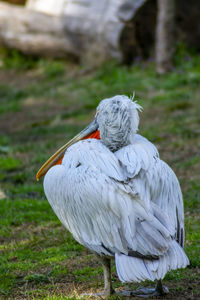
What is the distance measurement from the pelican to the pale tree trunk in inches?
250

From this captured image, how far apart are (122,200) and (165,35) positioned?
23.3ft

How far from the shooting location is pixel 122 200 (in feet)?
10.5

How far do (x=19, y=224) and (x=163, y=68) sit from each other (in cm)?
573

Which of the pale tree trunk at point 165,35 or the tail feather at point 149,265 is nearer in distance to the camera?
the tail feather at point 149,265

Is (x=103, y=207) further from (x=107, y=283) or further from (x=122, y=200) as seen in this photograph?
(x=107, y=283)

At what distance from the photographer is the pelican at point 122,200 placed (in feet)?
10.1

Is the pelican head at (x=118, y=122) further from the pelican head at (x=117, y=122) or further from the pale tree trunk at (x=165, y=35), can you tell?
the pale tree trunk at (x=165, y=35)

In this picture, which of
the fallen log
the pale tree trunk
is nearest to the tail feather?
the pale tree trunk

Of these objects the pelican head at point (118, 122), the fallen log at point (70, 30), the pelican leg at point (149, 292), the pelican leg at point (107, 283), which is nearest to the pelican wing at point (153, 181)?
the pelican head at point (118, 122)

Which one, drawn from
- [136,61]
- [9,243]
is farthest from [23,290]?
[136,61]

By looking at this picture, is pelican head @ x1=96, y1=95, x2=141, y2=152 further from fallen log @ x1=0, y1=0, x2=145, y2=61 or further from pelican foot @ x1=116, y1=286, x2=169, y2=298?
fallen log @ x1=0, y1=0, x2=145, y2=61

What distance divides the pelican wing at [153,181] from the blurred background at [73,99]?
1.95 feet

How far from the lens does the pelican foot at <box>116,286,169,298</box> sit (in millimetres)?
3527

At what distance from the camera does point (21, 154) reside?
7371mm
